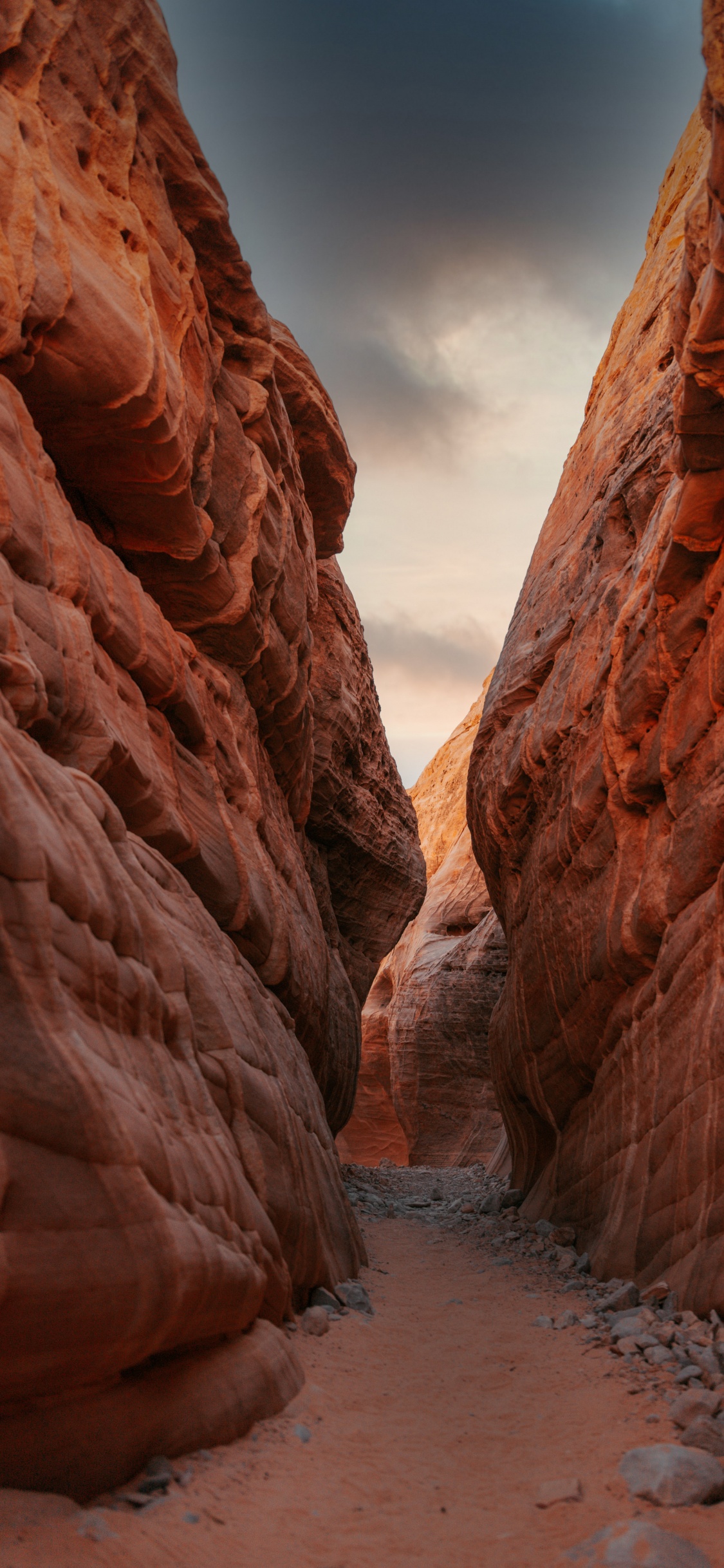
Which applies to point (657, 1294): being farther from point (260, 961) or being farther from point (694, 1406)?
point (260, 961)

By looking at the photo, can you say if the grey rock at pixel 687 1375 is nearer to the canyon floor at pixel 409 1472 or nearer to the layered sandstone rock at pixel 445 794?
the canyon floor at pixel 409 1472

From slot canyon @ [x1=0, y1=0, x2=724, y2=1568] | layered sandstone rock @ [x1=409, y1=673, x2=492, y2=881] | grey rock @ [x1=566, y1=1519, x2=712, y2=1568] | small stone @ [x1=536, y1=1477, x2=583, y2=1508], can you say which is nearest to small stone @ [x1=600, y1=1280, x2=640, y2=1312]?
slot canyon @ [x1=0, y1=0, x2=724, y2=1568]

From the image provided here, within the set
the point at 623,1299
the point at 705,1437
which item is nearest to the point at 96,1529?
the point at 705,1437

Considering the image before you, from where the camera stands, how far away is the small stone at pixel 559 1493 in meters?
4.80

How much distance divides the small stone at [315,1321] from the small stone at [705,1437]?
135 inches

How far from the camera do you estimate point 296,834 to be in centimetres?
1655

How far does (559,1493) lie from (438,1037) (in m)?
27.6

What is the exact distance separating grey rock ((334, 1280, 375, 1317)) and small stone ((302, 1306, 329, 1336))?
3.18 ft

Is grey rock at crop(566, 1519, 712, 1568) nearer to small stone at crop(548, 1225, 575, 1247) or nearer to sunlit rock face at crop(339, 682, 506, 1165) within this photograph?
small stone at crop(548, 1225, 575, 1247)

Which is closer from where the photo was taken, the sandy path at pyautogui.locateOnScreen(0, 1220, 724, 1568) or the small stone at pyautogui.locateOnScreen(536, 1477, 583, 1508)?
the sandy path at pyautogui.locateOnScreen(0, 1220, 724, 1568)

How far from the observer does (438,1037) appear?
31.9 m

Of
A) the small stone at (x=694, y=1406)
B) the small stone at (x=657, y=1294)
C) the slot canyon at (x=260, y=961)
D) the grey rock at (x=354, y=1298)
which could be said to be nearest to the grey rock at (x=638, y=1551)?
the slot canyon at (x=260, y=961)

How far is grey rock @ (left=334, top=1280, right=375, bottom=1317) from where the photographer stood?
352 inches

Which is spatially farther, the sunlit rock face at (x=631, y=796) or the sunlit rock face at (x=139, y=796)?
the sunlit rock face at (x=631, y=796)
